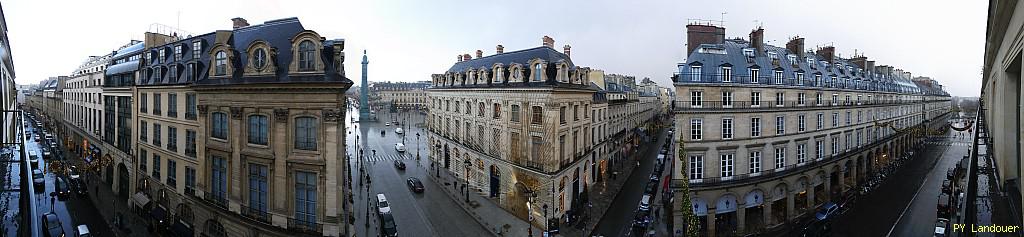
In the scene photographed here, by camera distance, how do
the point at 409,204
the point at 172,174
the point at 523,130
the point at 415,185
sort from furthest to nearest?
the point at 415,185
the point at 409,204
the point at 172,174
the point at 523,130

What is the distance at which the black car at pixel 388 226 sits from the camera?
8500 mm

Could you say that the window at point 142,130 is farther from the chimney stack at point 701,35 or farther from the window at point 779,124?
the window at point 779,124

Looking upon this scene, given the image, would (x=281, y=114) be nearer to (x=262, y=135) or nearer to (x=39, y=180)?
(x=262, y=135)

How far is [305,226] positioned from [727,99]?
791cm

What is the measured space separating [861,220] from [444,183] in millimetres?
10861

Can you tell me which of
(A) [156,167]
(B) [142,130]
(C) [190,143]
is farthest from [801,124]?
(B) [142,130]

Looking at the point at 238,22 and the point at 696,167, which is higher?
the point at 238,22

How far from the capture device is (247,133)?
617 centimetres

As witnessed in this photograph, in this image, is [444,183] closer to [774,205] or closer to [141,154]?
[141,154]

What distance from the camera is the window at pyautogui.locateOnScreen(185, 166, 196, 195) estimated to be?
699 cm

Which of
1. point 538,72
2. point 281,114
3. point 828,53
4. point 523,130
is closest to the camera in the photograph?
point 281,114

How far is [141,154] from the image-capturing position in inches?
338

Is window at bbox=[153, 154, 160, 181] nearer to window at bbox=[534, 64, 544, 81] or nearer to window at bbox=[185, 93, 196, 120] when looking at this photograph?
window at bbox=[185, 93, 196, 120]

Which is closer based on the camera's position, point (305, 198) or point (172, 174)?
point (305, 198)
